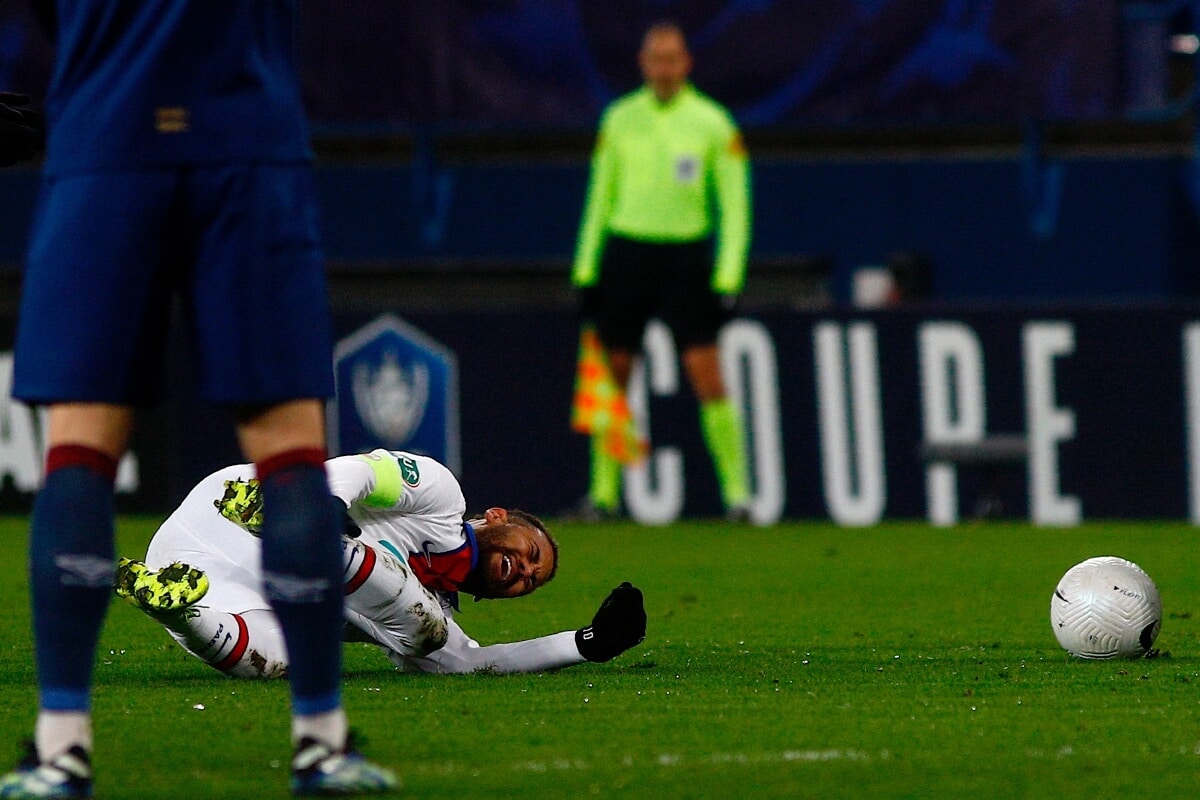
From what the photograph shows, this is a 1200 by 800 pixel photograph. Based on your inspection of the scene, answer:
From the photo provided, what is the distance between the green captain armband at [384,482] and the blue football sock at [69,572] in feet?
5.12

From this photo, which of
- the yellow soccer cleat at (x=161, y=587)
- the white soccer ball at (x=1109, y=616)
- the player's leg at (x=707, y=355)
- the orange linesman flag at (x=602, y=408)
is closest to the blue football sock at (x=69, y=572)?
the yellow soccer cleat at (x=161, y=587)

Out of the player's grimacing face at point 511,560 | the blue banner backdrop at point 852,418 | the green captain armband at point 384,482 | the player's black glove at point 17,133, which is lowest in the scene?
the blue banner backdrop at point 852,418

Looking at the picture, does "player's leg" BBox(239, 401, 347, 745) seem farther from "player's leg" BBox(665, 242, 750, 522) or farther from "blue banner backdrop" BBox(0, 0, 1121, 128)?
"blue banner backdrop" BBox(0, 0, 1121, 128)

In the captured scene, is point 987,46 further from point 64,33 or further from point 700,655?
point 64,33

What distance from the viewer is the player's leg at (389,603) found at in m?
4.88

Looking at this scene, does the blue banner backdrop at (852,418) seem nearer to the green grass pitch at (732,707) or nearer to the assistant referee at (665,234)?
the assistant referee at (665,234)

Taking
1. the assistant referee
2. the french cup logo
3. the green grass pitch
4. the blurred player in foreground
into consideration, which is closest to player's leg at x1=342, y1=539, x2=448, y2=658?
the green grass pitch

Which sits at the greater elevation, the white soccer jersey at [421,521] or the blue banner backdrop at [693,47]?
the blue banner backdrop at [693,47]

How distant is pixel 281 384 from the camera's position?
344cm

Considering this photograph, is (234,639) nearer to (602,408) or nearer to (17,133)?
(17,133)

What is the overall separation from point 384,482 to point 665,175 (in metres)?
6.34

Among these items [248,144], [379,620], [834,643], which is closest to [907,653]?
[834,643]

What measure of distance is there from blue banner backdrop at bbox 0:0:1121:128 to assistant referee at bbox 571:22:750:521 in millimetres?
3350

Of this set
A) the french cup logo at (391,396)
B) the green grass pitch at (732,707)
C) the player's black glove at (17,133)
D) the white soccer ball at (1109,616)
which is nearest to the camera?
the green grass pitch at (732,707)
